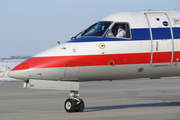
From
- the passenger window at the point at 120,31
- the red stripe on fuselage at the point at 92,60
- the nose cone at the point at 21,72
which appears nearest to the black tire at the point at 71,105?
the red stripe on fuselage at the point at 92,60

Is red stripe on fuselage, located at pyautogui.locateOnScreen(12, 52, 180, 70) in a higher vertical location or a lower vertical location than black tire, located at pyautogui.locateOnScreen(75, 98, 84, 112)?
higher

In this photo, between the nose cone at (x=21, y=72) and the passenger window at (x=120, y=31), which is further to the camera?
the passenger window at (x=120, y=31)

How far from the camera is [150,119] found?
1258 cm

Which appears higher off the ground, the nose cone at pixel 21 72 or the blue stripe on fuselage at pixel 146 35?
the blue stripe on fuselage at pixel 146 35

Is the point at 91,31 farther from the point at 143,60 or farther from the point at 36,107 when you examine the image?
the point at 36,107

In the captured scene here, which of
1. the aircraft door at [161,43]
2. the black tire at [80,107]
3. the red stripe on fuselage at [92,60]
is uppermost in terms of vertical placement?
the aircraft door at [161,43]

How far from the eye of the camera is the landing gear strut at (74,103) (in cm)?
1439

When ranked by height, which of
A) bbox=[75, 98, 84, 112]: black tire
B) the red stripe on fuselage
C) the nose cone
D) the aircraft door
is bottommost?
bbox=[75, 98, 84, 112]: black tire

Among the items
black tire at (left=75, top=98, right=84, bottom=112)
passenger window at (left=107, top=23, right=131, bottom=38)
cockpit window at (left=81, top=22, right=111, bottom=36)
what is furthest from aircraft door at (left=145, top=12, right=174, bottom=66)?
black tire at (left=75, top=98, right=84, bottom=112)

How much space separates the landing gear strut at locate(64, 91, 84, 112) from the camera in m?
14.4

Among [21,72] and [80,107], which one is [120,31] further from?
[21,72]

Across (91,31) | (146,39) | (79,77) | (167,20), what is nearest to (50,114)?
(79,77)

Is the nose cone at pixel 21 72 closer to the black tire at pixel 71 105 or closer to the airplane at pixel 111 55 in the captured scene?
the airplane at pixel 111 55

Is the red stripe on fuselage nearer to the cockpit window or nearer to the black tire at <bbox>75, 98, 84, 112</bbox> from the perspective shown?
the cockpit window
